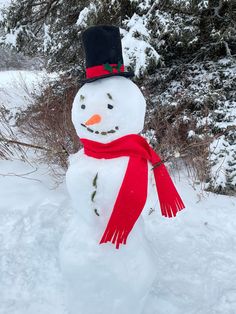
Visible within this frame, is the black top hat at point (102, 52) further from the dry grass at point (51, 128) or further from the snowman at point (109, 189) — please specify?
the dry grass at point (51, 128)

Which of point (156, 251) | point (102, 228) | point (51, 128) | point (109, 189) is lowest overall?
point (156, 251)

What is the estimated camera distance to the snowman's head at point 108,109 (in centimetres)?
165

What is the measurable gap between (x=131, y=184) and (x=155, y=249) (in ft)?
3.76

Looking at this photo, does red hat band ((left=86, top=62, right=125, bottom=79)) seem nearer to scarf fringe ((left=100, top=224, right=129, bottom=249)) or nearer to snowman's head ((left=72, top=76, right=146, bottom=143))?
snowman's head ((left=72, top=76, right=146, bottom=143))

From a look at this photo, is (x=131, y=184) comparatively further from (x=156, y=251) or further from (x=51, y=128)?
(x=51, y=128)

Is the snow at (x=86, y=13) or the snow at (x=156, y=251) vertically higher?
the snow at (x=86, y=13)

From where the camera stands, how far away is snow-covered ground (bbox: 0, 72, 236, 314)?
2.15 m

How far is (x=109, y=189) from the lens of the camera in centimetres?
170

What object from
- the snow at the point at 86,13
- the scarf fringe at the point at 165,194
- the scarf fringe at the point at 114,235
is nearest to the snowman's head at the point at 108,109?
the scarf fringe at the point at 165,194

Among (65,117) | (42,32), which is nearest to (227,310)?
(65,117)

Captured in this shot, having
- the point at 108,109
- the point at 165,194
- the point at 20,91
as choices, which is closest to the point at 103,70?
the point at 108,109

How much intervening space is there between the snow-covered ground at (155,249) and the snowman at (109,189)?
38 cm

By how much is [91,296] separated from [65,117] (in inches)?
98.6

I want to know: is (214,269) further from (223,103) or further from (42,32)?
(42,32)
